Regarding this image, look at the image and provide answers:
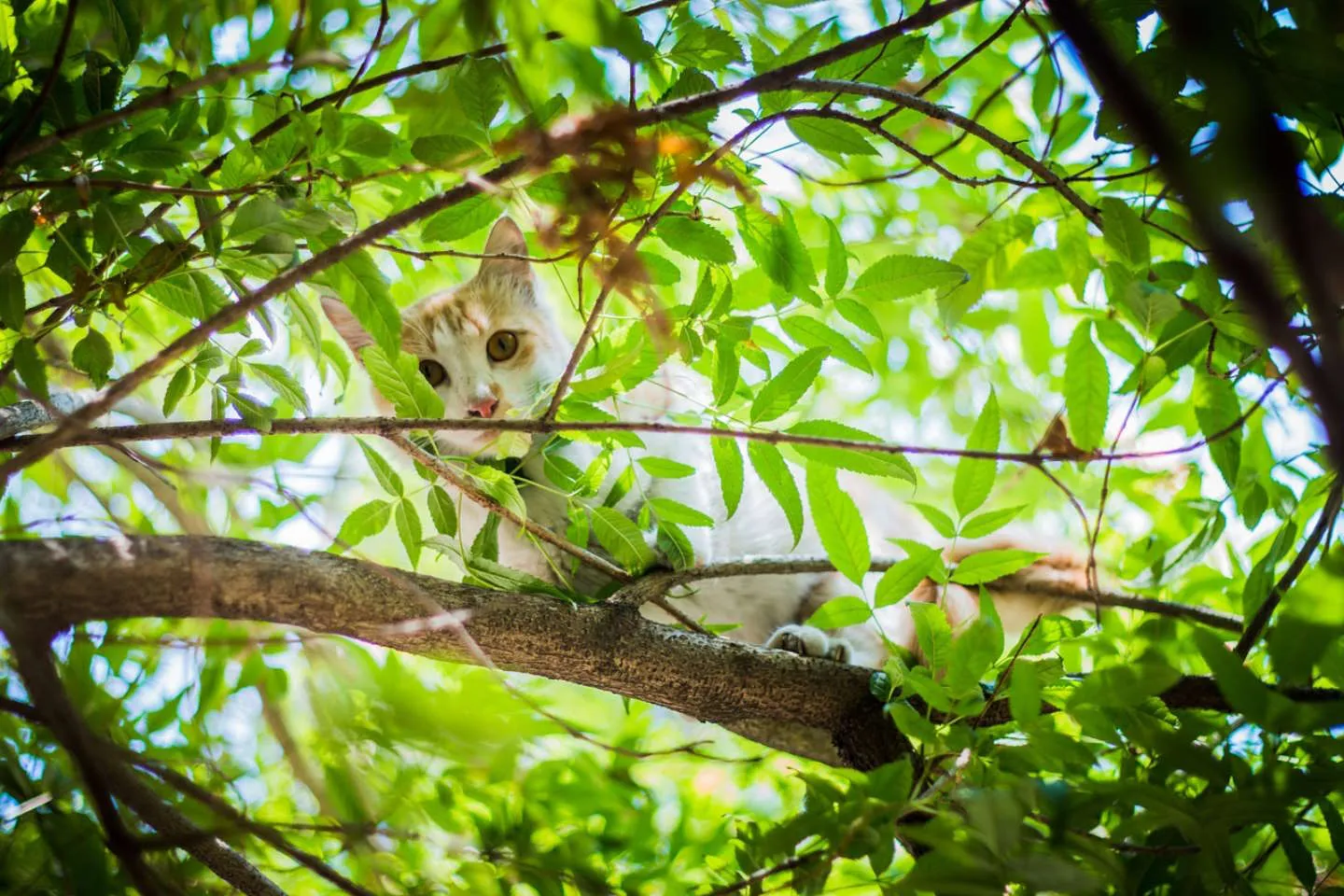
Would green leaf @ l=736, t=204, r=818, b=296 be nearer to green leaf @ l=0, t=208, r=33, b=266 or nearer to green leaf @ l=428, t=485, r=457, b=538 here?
green leaf @ l=428, t=485, r=457, b=538

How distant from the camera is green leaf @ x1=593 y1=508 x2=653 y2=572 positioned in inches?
58.1

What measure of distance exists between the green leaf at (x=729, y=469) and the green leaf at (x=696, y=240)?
285 mm

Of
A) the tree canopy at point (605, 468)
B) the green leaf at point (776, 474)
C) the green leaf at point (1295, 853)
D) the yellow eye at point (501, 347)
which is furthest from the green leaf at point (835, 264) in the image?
the yellow eye at point (501, 347)

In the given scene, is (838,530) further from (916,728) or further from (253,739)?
(253,739)

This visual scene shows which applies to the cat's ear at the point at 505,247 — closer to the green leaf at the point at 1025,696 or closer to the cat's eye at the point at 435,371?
the cat's eye at the point at 435,371

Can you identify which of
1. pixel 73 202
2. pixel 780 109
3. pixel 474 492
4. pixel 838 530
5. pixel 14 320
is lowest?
pixel 838 530

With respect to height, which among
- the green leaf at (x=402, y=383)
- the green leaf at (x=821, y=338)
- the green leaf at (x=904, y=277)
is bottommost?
the green leaf at (x=402, y=383)

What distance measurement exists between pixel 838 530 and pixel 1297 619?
59 cm

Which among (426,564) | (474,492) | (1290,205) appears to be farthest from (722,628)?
(426,564)

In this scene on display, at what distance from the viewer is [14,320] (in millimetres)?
1224

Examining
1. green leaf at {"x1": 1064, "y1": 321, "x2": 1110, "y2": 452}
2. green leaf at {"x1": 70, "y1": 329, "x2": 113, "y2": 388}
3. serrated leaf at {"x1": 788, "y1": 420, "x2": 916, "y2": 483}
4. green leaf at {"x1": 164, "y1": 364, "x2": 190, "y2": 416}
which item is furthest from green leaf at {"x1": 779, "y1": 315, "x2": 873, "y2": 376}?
green leaf at {"x1": 70, "y1": 329, "x2": 113, "y2": 388}

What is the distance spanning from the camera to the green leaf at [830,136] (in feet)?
4.31

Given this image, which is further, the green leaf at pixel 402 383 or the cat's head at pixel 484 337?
the cat's head at pixel 484 337

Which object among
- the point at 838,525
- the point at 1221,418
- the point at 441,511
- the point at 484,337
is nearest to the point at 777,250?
the point at 838,525
